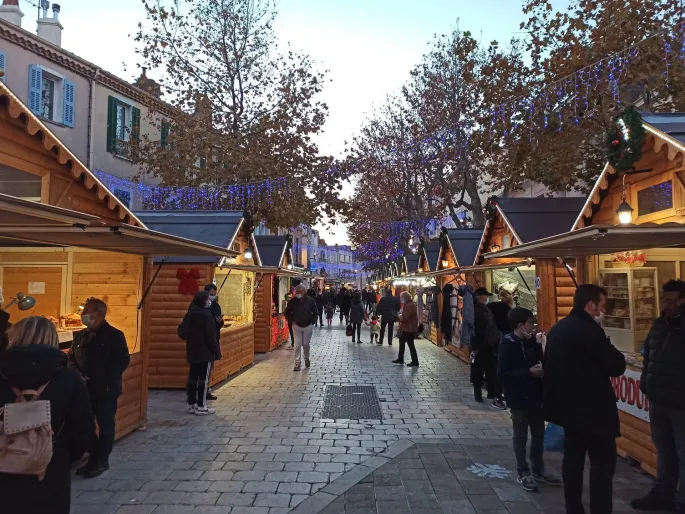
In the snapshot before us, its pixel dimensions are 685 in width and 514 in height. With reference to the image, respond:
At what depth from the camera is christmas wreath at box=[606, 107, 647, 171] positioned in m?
5.56

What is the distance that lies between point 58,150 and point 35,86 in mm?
11846

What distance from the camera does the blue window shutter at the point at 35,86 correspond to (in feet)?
51.5

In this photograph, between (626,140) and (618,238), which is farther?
(626,140)

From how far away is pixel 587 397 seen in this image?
357 centimetres

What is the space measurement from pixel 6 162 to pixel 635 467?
7.87 m

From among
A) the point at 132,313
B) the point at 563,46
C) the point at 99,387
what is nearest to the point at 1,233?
the point at 99,387

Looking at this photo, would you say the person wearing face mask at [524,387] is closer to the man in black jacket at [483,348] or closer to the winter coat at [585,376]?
the winter coat at [585,376]

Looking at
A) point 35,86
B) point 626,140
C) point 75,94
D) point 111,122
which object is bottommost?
point 626,140

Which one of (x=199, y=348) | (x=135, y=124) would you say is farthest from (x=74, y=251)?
(x=135, y=124)

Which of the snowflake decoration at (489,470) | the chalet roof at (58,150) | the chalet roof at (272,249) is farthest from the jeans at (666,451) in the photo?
the chalet roof at (272,249)

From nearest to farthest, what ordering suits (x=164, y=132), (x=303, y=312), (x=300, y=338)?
(x=303, y=312) → (x=300, y=338) → (x=164, y=132)

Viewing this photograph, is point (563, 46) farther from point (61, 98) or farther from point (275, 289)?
point (61, 98)

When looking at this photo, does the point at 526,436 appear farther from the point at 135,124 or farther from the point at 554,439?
the point at 135,124

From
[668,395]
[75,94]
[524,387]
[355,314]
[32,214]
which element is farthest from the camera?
[355,314]
